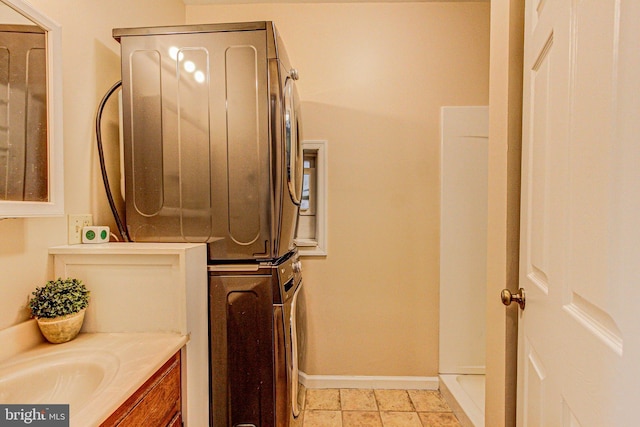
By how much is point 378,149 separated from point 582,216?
179 centimetres

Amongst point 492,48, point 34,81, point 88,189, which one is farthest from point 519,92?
point 88,189

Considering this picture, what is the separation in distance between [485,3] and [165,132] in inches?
91.6

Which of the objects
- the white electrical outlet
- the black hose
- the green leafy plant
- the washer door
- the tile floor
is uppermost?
the black hose

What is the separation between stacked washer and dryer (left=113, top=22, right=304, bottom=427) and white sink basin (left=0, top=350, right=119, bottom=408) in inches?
19.8

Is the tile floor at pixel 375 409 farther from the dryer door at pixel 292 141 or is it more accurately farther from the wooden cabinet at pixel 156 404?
the dryer door at pixel 292 141

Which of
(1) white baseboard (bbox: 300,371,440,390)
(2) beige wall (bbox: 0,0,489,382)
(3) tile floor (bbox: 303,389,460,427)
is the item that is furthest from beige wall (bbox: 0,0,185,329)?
(1) white baseboard (bbox: 300,371,440,390)

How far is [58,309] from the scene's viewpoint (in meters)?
1.08

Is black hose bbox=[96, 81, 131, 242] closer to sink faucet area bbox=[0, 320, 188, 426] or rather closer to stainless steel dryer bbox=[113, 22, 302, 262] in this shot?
stainless steel dryer bbox=[113, 22, 302, 262]

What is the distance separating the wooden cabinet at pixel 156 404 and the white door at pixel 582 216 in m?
1.01

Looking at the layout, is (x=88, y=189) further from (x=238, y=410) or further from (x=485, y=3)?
(x=485, y=3)

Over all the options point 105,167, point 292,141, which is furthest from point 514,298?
point 105,167

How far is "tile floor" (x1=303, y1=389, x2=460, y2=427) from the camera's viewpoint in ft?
6.55

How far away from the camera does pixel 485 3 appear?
90.5 inches

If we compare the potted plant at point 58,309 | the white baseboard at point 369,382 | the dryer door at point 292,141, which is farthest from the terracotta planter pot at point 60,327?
the white baseboard at point 369,382
